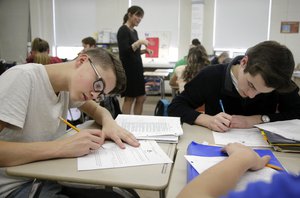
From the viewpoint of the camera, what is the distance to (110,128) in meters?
1.17

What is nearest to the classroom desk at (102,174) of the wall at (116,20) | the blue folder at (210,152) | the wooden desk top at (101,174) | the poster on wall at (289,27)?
the wooden desk top at (101,174)

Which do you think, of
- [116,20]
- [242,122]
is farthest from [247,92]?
[116,20]

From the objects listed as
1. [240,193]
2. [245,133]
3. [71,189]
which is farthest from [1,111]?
[245,133]

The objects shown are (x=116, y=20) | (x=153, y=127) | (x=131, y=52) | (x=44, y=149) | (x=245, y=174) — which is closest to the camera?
(x=245, y=174)

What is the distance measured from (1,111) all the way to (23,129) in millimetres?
156

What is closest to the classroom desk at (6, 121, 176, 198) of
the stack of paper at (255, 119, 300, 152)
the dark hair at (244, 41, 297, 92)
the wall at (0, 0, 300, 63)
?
the stack of paper at (255, 119, 300, 152)

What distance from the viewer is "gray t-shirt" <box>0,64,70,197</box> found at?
0.96 metres

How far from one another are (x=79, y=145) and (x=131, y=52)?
7.77 ft

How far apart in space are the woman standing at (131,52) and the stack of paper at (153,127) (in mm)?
1873

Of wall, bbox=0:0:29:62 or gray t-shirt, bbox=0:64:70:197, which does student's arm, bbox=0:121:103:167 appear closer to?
gray t-shirt, bbox=0:64:70:197

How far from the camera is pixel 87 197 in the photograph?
1143 mm

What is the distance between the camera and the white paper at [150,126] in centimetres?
121

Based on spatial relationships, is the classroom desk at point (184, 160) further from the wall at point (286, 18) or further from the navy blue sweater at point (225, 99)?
the wall at point (286, 18)

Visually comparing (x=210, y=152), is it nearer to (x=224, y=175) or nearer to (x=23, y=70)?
(x=224, y=175)
